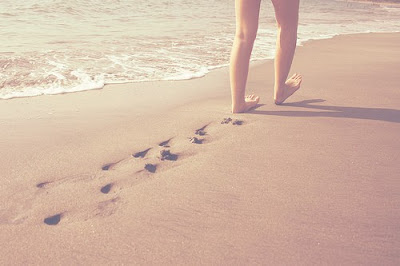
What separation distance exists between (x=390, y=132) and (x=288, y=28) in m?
0.95

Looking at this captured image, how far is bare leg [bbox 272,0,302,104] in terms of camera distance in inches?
101

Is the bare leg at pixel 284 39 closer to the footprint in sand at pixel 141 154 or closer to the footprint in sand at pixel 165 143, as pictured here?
the footprint in sand at pixel 165 143

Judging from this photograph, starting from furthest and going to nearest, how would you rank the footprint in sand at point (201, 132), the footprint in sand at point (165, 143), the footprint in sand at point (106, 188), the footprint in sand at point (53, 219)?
the footprint in sand at point (201, 132)
the footprint in sand at point (165, 143)
the footprint in sand at point (106, 188)
the footprint in sand at point (53, 219)

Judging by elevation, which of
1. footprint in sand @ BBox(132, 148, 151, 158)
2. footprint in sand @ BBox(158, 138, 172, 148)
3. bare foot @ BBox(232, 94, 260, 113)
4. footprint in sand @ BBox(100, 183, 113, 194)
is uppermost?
bare foot @ BBox(232, 94, 260, 113)

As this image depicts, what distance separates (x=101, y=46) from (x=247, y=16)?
3.15 meters

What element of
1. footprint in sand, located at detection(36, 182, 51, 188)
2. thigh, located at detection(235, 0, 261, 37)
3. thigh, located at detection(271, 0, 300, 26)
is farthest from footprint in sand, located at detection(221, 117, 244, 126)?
footprint in sand, located at detection(36, 182, 51, 188)

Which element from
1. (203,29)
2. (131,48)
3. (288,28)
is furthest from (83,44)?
(288,28)

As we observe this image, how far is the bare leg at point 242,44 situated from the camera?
2465mm

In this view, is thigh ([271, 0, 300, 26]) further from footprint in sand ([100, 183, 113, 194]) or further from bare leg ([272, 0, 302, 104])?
footprint in sand ([100, 183, 113, 194])

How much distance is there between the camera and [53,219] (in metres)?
1.49

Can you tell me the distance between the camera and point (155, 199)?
1.61 m

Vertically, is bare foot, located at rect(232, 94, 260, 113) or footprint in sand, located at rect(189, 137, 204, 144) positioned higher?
bare foot, located at rect(232, 94, 260, 113)

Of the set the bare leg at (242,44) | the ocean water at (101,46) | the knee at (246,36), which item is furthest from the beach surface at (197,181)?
the ocean water at (101,46)

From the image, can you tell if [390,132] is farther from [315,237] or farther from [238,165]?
[315,237]
